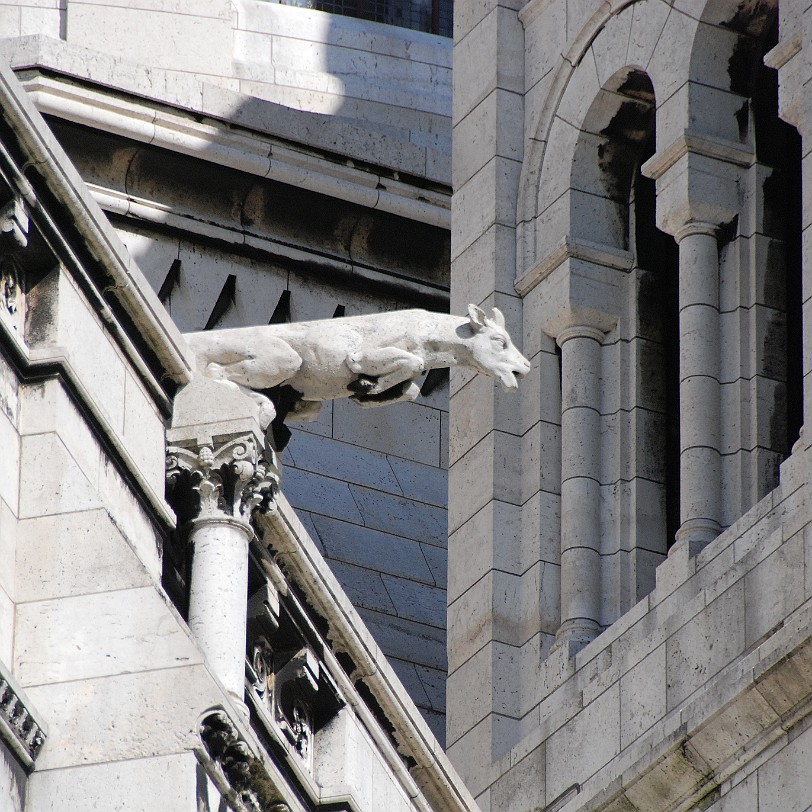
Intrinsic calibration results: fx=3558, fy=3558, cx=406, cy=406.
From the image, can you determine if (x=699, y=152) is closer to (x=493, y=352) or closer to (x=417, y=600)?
(x=417, y=600)

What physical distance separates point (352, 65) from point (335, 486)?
5.41 meters

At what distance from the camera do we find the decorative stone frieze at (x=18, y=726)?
15.1 metres

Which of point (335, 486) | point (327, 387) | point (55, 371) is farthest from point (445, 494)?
point (55, 371)

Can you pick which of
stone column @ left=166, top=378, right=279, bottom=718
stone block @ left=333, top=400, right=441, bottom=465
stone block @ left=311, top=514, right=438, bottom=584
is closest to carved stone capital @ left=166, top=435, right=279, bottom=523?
stone column @ left=166, top=378, right=279, bottom=718

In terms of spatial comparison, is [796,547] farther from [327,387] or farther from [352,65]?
[352,65]

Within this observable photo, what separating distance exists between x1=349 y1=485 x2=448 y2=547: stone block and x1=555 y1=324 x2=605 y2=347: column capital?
377 centimetres

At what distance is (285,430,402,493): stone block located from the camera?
31016 millimetres

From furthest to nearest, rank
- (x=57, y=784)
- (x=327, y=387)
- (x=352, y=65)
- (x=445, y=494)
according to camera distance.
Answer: (x=352, y=65) → (x=445, y=494) → (x=327, y=387) → (x=57, y=784)

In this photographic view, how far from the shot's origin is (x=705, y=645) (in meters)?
24.2

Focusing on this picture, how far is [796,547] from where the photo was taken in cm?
2350

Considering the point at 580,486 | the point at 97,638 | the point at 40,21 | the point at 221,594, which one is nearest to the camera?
the point at 97,638

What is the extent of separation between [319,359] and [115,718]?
10.2 ft

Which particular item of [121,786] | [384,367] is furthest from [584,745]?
[121,786]

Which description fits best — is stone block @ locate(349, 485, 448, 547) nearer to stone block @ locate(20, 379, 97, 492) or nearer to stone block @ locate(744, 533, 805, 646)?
stone block @ locate(744, 533, 805, 646)
